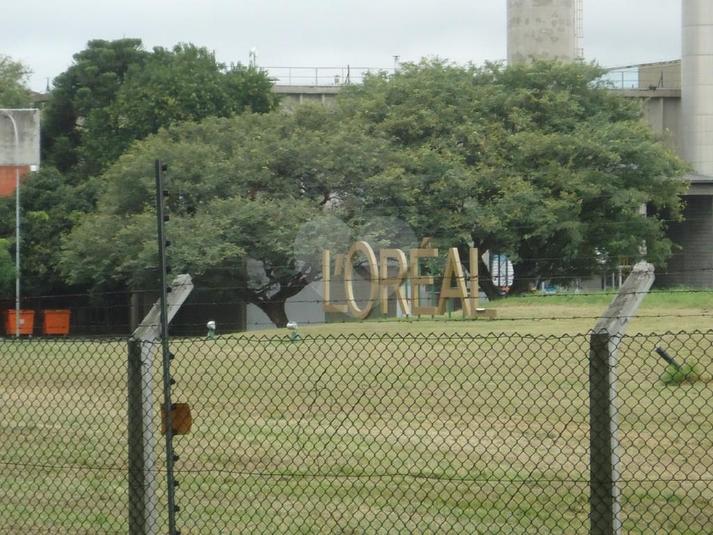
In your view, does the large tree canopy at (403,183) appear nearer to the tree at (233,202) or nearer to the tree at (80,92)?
the tree at (233,202)

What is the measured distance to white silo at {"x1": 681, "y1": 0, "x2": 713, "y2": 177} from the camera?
169 ft

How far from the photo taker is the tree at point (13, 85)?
56287mm

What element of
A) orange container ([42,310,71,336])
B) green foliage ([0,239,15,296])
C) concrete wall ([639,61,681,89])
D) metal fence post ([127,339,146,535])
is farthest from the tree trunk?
metal fence post ([127,339,146,535])

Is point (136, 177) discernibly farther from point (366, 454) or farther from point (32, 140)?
point (366, 454)

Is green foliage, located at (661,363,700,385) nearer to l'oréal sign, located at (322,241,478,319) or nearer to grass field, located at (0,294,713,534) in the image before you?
grass field, located at (0,294,713,534)

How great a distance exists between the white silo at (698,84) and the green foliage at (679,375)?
39049 mm

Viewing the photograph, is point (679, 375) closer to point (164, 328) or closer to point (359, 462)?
point (359, 462)

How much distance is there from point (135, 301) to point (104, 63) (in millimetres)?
16971

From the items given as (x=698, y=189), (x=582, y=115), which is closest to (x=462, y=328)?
(x=582, y=115)

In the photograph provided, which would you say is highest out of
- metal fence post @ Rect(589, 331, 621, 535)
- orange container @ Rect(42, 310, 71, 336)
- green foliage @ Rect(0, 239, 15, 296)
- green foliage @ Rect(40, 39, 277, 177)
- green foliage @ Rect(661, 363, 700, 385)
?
green foliage @ Rect(40, 39, 277, 177)

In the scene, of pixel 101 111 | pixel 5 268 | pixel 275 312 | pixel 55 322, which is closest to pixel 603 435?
pixel 275 312

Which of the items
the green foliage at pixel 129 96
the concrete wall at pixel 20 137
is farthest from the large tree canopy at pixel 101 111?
the concrete wall at pixel 20 137

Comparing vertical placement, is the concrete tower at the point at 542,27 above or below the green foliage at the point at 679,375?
above

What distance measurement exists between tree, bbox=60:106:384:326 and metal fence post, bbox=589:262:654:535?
95.9 feet
